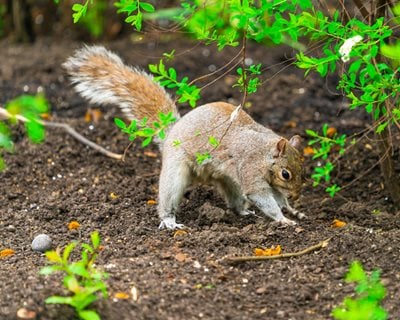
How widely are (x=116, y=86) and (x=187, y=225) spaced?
4.15 feet

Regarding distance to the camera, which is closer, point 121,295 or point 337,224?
point 121,295

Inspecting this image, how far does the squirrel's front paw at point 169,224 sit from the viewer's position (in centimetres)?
552

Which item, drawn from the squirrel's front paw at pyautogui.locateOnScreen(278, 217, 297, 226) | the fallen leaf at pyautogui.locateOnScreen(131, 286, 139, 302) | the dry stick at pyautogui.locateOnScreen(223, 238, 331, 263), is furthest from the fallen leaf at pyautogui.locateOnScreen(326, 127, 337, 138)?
the fallen leaf at pyautogui.locateOnScreen(131, 286, 139, 302)

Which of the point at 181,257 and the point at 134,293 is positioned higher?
the point at 134,293

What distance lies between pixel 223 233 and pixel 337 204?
146cm

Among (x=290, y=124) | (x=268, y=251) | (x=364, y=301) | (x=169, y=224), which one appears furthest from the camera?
(x=290, y=124)

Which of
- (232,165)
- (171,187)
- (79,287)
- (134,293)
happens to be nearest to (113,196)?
(171,187)

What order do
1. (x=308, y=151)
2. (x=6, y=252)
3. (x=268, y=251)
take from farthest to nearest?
(x=308, y=151) < (x=6, y=252) < (x=268, y=251)

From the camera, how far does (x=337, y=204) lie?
20.6 ft

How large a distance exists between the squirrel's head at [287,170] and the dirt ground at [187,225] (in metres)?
0.25

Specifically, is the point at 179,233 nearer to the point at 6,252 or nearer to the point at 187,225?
the point at 187,225

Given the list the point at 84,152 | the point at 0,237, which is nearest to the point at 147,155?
the point at 84,152

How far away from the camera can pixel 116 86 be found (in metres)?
6.32

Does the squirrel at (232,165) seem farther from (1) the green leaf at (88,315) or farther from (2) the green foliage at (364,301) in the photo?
(1) the green leaf at (88,315)
